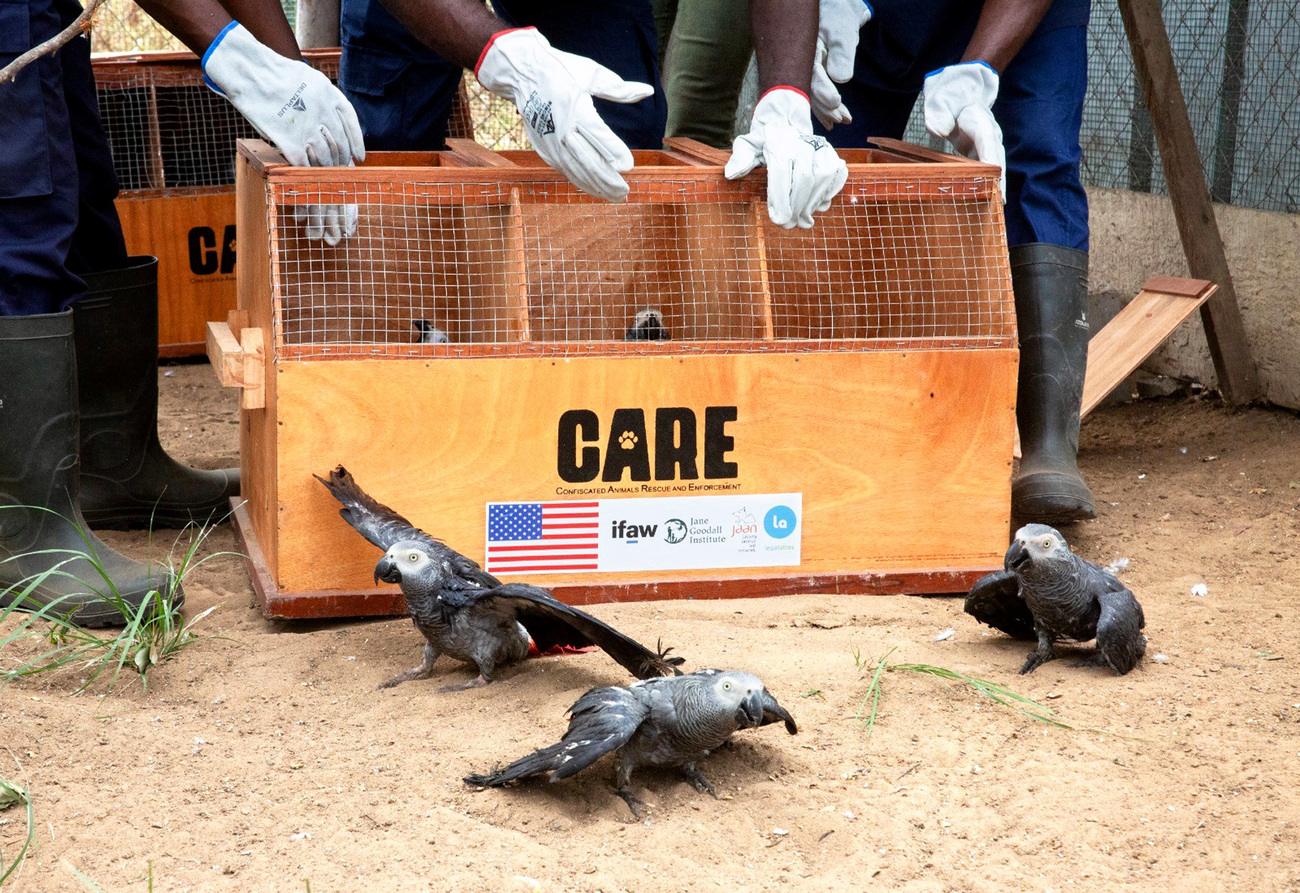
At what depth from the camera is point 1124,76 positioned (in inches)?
197

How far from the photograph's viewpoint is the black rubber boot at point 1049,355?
3334 millimetres

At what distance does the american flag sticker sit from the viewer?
8.99ft

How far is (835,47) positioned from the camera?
3.50 metres

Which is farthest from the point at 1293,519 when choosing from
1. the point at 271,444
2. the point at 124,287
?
the point at 124,287

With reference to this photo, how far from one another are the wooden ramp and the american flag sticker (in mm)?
1952

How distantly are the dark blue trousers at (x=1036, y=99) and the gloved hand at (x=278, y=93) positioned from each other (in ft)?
5.33

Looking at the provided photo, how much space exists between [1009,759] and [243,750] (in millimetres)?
1267

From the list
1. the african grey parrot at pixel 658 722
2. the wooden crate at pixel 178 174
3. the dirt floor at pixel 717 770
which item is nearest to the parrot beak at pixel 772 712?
the african grey parrot at pixel 658 722

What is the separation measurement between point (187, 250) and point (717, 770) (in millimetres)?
3923

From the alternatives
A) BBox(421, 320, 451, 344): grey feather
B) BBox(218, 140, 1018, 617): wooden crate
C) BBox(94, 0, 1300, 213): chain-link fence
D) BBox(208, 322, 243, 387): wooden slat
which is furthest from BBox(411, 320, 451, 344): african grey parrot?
BBox(94, 0, 1300, 213): chain-link fence

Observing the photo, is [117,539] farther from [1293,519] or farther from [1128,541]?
[1293,519]

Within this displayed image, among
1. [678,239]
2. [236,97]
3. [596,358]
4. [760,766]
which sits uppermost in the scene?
[236,97]

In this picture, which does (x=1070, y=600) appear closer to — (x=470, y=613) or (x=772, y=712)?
(x=772, y=712)

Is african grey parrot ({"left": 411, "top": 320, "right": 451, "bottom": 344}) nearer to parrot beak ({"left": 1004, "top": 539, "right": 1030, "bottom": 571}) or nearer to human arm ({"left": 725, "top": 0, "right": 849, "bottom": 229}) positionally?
human arm ({"left": 725, "top": 0, "right": 849, "bottom": 229})
